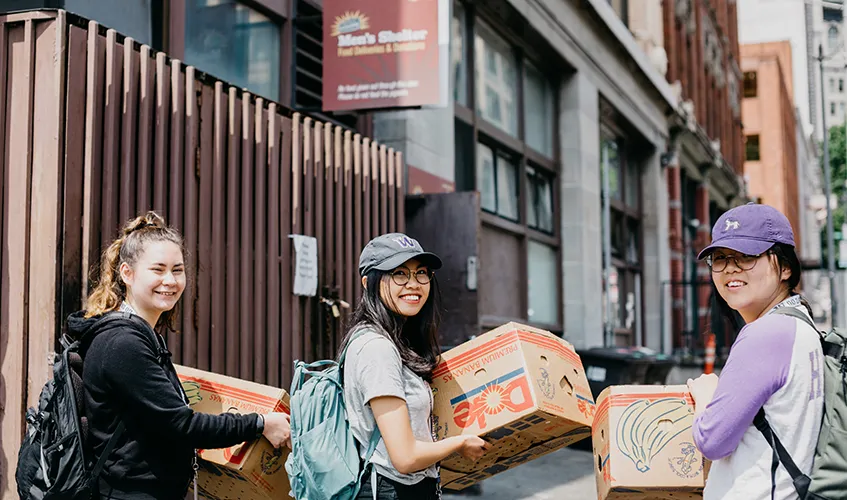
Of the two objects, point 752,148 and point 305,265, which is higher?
point 752,148

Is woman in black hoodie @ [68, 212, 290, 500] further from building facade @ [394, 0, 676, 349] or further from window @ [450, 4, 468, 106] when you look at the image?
window @ [450, 4, 468, 106]

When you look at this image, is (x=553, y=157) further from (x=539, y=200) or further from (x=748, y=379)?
(x=748, y=379)

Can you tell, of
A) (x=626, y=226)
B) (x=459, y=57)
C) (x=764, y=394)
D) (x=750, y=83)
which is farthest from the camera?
(x=750, y=83)

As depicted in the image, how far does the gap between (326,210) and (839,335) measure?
16.6ft

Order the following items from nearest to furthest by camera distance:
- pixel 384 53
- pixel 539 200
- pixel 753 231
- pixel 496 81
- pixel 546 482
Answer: pixel 753 231 → pixel 384 53 → pixel 546 482 → pixel 496 81 → pixel 539 200

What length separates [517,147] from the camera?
46.1 feet

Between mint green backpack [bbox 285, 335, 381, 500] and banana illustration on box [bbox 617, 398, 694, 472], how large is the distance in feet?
3.20

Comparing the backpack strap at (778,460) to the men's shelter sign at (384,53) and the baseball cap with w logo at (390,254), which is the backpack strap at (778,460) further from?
the men's shelter sign at (384,53)

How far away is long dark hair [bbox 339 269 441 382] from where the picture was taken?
133 inches

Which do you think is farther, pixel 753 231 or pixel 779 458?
pixel 753 231

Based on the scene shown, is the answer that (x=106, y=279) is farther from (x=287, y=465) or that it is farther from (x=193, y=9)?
(x=193, y=9)

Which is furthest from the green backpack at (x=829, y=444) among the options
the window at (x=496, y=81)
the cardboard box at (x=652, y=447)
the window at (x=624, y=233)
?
the window at (x=624, y=233)

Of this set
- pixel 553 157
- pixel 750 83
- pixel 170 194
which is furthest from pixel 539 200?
pixel 750 83

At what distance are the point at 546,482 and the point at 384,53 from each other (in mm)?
4400
